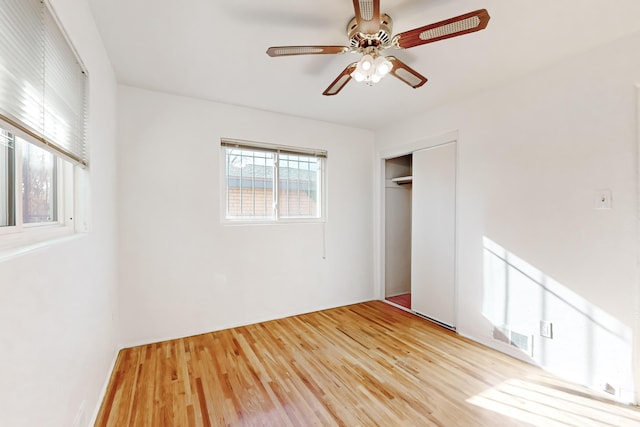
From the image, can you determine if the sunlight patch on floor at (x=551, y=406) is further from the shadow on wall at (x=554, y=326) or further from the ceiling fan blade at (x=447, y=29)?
the ceiling fan blade at (x=447, y=29)

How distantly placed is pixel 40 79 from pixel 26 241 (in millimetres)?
673

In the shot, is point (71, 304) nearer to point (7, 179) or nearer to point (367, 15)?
point (7, 179)

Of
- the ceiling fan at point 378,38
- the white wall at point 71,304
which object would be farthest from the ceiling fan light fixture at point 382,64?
the white wall at point 71,304

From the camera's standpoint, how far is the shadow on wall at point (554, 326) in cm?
191

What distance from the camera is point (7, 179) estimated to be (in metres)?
0.99

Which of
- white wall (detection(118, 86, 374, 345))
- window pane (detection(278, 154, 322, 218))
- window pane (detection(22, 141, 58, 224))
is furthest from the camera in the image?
window pane (detection(278, 154, 322, 218))

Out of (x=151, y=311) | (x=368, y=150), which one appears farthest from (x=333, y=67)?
(x=151, y=311)

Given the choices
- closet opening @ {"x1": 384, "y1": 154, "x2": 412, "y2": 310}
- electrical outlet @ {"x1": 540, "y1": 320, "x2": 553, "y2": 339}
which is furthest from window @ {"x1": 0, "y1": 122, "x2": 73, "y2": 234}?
closet opening @ {"x1": 384, "y1": 154, "x2": 412, "y2": 310}

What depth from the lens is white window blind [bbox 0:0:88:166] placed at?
2.96ft

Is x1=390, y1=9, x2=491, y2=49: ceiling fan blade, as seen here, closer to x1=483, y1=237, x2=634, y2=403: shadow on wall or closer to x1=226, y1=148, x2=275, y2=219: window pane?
x1=483, y1=237, x2=634, y2=403: shadow on wall

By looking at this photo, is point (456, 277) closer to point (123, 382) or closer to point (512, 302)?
point (512, 302)

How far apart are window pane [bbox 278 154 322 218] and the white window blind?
2.10 metres

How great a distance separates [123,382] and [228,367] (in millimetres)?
754

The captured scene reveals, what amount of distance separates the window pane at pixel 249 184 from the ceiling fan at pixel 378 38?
5.15 feet
